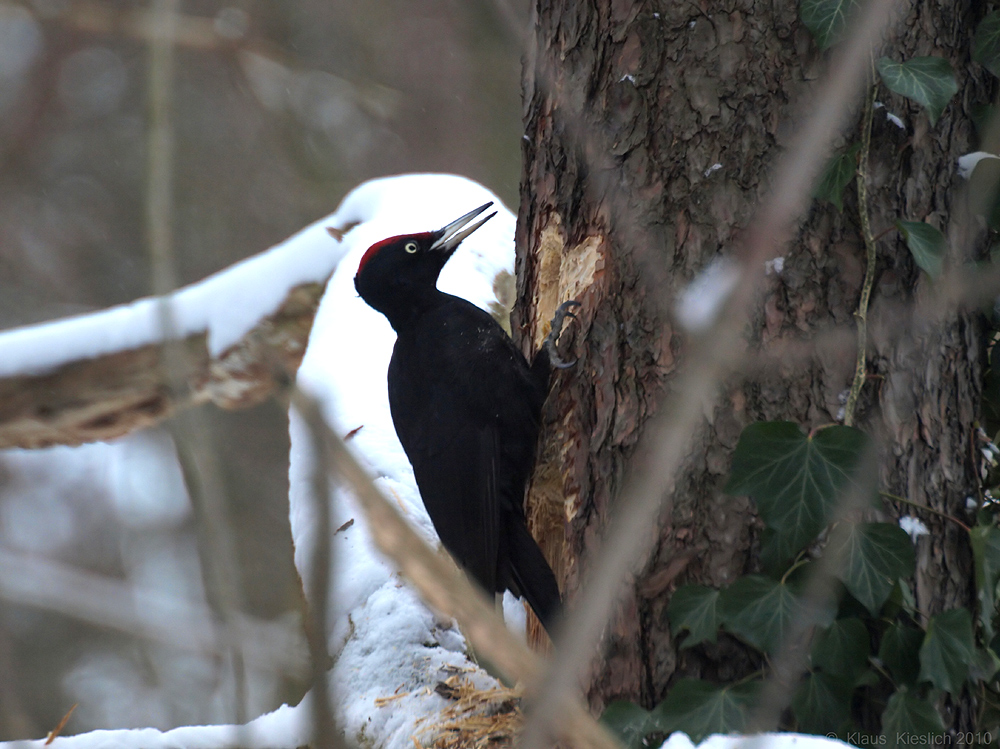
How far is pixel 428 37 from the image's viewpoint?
25.0 feet

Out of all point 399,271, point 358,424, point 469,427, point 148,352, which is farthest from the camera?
point 148,352

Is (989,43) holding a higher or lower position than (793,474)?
higher

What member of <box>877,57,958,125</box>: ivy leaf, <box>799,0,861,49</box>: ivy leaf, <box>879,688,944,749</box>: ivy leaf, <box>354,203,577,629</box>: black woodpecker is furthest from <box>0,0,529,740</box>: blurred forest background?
<box>879,688,944,749</box>: ivy leaf

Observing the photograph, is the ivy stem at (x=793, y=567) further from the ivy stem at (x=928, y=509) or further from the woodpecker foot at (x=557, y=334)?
the woodpecker foot at (x=557, y=334)

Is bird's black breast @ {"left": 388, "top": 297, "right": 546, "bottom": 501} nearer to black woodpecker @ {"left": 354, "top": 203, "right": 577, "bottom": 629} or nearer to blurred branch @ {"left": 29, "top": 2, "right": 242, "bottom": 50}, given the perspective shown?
black woodpecker @ {"left": 354, "top": 203, "right": 577, "bottom": 629}

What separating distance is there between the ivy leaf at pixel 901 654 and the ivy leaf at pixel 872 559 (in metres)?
0.07

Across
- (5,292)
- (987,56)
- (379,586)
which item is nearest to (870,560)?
(987,56)

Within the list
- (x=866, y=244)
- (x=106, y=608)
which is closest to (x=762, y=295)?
(x=866, y=244)

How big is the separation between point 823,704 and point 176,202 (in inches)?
261

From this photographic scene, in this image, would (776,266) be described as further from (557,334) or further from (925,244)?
(557,334)

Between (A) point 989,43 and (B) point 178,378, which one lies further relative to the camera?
(A) point 989,43

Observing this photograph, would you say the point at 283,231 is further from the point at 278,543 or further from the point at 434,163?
A: the point at 278,543

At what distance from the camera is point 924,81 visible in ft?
6.07

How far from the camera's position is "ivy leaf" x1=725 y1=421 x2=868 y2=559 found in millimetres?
1770
